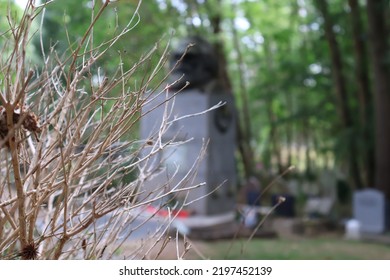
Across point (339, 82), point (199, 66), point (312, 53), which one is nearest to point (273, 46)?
point (312, 53)

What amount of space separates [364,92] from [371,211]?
428cm

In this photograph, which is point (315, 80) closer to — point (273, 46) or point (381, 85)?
point (381, 85)

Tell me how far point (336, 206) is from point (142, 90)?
15.2 meters

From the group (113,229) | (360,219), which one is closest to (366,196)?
(360,219)

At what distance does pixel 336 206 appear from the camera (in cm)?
1666

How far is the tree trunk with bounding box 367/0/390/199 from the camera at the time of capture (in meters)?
14.2

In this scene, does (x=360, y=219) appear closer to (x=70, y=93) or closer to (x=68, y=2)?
(x=68, y=2)

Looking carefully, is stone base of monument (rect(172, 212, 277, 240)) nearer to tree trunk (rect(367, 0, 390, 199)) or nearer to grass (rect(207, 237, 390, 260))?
grass (rect(207, 237, 390, 260))

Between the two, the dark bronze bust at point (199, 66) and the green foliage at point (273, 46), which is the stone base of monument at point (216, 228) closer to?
the dark bronze bust at point (199, 66)

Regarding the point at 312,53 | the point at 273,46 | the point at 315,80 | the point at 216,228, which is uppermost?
the point at 273,46

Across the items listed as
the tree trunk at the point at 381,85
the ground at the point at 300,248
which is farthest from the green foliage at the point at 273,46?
the ground at the point at 300,248

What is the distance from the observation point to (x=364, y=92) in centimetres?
1609

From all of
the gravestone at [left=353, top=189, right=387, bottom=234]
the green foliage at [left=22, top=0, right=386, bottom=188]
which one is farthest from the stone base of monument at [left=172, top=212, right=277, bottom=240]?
the green foliage at [left=22, top=0, right=386, bottom=188]

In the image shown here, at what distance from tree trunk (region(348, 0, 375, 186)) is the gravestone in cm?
253
